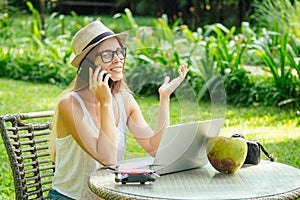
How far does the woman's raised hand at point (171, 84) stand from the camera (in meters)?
2.17

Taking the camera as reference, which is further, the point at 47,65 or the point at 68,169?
the point at 47,65

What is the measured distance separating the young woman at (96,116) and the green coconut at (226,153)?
0.18 meters

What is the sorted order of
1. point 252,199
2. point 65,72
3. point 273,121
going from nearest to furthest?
point 252,199, point 273,121, point 65,72

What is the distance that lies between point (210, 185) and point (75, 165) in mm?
581

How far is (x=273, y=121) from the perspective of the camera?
6316 mm

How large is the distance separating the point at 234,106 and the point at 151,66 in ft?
16.6

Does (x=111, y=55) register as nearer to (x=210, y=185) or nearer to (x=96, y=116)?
(x=96, y=116)

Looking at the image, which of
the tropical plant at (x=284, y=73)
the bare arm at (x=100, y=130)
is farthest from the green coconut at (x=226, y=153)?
the tropical plant at (x=284, y=73)

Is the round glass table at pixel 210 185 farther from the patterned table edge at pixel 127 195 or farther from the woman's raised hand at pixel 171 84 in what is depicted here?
the woman's raised hand at pixel 171 84

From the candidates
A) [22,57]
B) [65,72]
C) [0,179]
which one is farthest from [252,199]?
[22,57]

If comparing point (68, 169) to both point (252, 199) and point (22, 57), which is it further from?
point (22, 57)

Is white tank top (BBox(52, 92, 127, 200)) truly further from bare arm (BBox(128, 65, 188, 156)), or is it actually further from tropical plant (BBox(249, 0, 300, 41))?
tropical plant (BBox(249, 0, 300, 41))

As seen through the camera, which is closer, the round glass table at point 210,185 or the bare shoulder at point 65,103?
the round glass table at point 210,185

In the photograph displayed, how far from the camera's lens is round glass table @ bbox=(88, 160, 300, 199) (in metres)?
1.92
